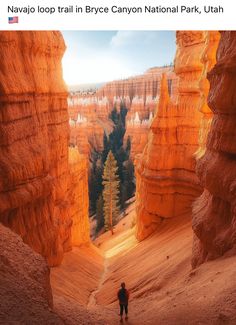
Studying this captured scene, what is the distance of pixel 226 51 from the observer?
8.41 metres

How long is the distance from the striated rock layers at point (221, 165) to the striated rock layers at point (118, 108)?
37492mm

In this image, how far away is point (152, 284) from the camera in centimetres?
1112

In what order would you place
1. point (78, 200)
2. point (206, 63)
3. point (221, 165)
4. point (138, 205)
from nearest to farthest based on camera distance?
point (221, 165) → point (206, 63) → point (138, 205) → point (78, 200)

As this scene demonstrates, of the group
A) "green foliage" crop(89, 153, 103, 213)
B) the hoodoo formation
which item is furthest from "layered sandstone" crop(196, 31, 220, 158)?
"green foliage" crop(89, 153, 103, 213)

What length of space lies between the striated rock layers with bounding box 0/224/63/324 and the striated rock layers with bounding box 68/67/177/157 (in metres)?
41.0

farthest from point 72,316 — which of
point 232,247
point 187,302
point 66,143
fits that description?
point 66,143

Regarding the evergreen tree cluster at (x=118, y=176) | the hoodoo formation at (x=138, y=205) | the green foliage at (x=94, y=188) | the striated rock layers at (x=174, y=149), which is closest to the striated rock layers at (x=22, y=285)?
the hoodoo formation at (x=138, y=205)

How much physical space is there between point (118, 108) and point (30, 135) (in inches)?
3150

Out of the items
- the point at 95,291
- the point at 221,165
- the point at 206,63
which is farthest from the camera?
the point at 206,63

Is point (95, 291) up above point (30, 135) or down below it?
below

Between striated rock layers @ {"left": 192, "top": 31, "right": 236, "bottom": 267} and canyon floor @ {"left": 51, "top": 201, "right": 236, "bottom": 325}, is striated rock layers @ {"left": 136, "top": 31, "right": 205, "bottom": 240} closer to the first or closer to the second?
canyon floor @ {"left": 51, "top": 201, "right": 236, "bottom": 325}

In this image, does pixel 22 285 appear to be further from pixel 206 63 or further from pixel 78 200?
pixel 78 200

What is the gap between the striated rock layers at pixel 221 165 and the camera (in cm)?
820
